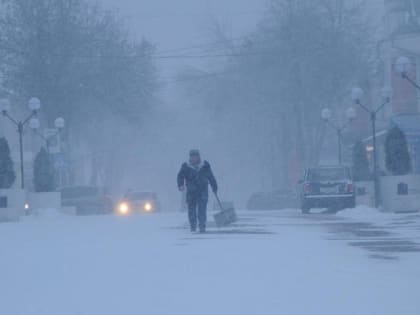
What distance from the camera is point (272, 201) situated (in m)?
49.0

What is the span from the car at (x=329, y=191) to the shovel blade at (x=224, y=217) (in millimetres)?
10268

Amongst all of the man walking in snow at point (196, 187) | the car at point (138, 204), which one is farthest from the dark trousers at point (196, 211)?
the car at point (138, 204)

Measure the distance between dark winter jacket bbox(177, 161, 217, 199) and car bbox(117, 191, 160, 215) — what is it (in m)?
21.7

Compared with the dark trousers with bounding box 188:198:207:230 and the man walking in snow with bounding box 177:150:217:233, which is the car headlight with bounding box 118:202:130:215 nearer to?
the man walking in snow with bounding box 177:150:217:233

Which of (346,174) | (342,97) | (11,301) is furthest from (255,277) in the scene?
(342,97)

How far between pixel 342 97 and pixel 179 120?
140ft

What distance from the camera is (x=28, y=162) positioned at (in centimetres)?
6975

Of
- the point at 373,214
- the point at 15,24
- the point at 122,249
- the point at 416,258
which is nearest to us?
the point at 416,258

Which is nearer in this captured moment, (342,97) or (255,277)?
(255,277)

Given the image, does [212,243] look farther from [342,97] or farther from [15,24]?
[342,97]

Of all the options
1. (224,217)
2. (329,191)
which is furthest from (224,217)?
(329,191)

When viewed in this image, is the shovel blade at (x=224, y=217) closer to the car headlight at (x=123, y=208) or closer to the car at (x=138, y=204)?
the car at (x=138, y=204)

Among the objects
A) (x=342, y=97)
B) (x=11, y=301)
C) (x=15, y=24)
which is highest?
(x=15, y=24)

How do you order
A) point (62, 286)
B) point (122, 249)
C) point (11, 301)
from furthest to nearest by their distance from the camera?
point (122, 249) → point (62, 286) → point (11, 301)
